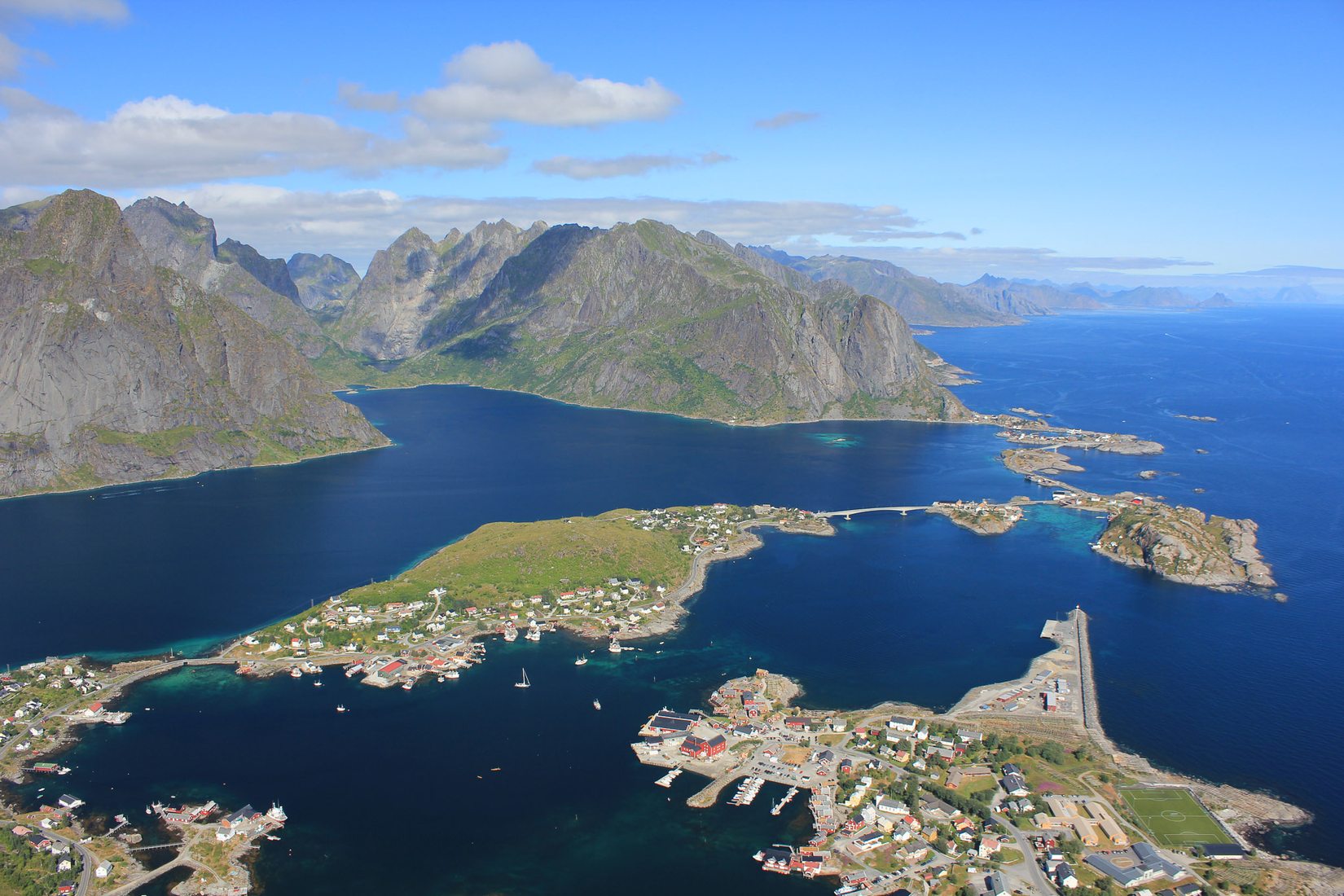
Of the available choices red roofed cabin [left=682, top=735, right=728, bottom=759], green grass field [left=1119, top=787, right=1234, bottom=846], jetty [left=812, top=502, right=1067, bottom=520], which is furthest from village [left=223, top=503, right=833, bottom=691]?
green grass field [left=1119, top=787, right=1234, bottom=846]

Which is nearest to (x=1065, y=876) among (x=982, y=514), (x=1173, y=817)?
(x=1173, y=817)

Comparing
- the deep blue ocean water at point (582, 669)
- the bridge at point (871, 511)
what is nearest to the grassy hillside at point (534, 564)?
the deep blue ocean water at point (582, 669)

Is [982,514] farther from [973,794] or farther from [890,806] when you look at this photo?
[890,806]

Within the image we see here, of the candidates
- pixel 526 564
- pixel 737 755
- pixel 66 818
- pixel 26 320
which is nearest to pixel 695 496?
pixel 526 564

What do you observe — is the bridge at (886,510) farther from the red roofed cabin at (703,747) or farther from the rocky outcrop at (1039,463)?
the red roofed cabin at (703,747)

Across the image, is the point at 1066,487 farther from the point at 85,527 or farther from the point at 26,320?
the point at 26,320

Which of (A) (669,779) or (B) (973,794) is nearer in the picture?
(B) (973,794)

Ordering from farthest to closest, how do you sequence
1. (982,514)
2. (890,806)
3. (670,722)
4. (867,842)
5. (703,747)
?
(982,514), (670,722), (703,747), (890,806), (867,842)
